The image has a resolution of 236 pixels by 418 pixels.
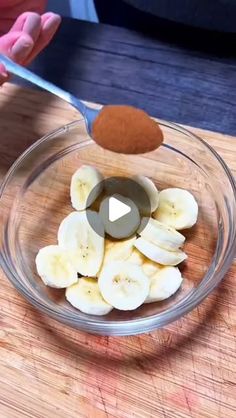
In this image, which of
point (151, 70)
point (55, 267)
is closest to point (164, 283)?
point (55, 267)

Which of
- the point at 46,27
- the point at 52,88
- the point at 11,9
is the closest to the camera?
the point at 52,88

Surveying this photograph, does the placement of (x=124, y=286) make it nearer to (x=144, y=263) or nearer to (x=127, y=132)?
(x=144, y=263)

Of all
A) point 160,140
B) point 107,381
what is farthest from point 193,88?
point 107,381

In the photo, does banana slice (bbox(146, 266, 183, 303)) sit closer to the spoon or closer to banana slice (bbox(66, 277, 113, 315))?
banana slice (bbox(66, 277, 113, 315))

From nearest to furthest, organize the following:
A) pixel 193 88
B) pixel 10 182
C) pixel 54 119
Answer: pixel 10 182
pixel 54 119
pixel 193 88

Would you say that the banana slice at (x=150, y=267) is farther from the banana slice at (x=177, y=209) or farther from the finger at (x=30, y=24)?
the finger at (x=30, y=24)

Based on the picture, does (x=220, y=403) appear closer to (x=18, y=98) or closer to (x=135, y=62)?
(x=18, y=98)
